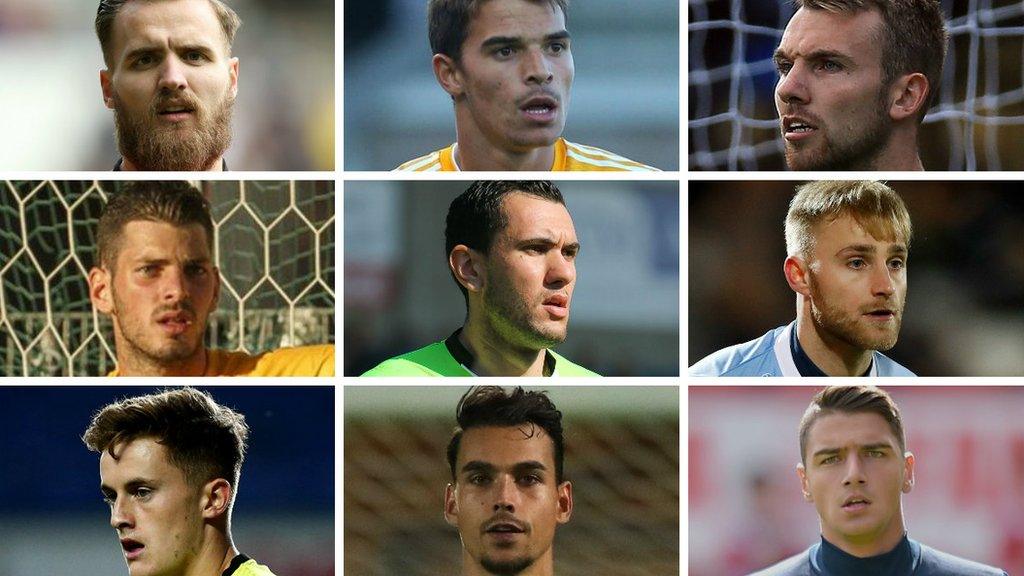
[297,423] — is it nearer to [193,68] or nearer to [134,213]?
[134,213]

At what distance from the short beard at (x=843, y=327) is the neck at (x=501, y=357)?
684 mm

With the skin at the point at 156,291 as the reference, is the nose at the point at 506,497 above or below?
below

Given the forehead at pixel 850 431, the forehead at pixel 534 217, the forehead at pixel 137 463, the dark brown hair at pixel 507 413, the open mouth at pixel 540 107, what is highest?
the open mouth at pixel 540 107

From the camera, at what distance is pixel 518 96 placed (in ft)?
12.2

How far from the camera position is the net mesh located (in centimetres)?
372

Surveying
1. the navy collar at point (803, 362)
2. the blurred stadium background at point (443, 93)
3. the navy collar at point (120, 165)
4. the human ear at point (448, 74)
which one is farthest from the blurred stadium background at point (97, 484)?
the navy collar at point (803, 362)

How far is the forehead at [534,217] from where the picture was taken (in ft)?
12.2

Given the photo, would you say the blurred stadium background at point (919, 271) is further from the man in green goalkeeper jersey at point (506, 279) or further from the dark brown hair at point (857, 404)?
the man in green goalkeeper jersey at point (506, 279)

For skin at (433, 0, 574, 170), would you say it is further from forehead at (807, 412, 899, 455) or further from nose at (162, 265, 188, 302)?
forehead at (807, 412, 899, 455)

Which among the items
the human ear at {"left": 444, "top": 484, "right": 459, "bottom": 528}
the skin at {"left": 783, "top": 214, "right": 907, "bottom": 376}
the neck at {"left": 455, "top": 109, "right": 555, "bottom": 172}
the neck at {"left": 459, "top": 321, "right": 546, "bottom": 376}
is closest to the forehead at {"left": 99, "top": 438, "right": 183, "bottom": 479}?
the human ear at {"left": 444, "top": 484, "right": 459, "bottom": 528}

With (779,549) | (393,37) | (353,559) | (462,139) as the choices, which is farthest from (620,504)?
(393,37)

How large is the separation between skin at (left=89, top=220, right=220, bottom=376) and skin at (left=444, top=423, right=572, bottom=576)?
74 centimetres

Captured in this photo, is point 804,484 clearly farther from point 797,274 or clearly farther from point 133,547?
point 133,547

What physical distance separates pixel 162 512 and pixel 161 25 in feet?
3.91
